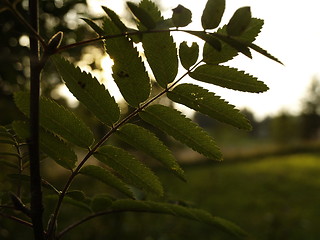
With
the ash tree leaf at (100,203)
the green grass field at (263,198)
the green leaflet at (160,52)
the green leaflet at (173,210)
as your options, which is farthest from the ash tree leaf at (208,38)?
the green grass field at (263,198)

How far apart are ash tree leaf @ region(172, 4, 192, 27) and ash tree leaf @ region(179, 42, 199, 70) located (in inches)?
6.5

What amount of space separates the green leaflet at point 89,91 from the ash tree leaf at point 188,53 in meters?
0.21

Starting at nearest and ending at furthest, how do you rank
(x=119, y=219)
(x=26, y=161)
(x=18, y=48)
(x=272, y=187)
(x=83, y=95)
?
(x=83, y=95)
(x=26, y=161)
(x=18, y=48)
(x=119, y=219)
(x=272, y=187)

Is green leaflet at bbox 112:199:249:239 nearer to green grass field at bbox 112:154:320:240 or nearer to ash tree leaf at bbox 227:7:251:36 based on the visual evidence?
ash tree leaf at bbox 227:7:251:36

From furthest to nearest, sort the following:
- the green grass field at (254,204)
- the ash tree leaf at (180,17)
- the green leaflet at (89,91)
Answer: the green grass field at (254,204) → the green leaflet at (89,91) → the ash tree leaf at (180,17)

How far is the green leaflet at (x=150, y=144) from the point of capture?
38.3 inches

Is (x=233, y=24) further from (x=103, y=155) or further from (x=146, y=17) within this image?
(x=103, y=155)

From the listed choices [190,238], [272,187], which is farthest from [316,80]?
[190,238]

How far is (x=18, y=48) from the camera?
2781mm

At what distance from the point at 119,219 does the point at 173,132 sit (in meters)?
4.53

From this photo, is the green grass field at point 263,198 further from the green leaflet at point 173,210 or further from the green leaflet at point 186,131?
the green leaflet at point 186,131

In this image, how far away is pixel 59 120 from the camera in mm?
921

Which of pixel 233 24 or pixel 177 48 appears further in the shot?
pixel 177 48

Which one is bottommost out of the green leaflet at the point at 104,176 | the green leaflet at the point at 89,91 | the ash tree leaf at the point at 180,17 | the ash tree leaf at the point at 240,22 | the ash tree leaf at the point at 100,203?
the ash tree leaf at the point at 100,203
